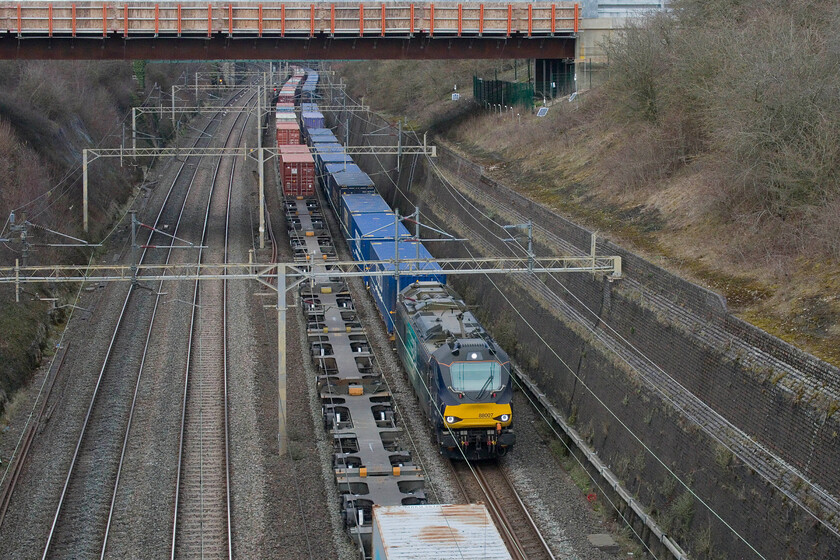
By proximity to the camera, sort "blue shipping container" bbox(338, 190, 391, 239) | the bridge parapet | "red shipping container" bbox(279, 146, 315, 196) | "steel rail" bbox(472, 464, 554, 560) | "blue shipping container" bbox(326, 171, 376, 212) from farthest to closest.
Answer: "red shipping container" bbox(279, 146, 315, 196) < "blue shipping container" bbox(326, 171, 376, 212) < "blue shipping container" bbox(338, 190, 391, 239) < the bridge parapet < "steel rail" bbox(472, 464, 554, 560)

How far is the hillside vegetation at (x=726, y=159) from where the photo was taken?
66.6 feet

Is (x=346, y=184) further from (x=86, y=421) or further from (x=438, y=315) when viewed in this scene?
(x=86, y=421)

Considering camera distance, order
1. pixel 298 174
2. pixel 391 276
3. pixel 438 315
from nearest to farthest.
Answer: pixel 438 315 < pixel 391 276 < pixel 298 174

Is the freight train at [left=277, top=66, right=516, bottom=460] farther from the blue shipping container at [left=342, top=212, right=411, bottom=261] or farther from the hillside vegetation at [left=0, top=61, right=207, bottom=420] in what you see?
the hillside vegetation at [left=0, top=61, right=207, bottom=420]

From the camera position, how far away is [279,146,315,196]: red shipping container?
1914 inches

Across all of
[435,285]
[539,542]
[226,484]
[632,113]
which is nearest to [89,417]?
[226,484]

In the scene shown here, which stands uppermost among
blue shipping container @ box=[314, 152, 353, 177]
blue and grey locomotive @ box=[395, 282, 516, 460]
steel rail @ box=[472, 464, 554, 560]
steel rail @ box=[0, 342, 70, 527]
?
blue shipping container @ box=[314, 152, 353, 177]

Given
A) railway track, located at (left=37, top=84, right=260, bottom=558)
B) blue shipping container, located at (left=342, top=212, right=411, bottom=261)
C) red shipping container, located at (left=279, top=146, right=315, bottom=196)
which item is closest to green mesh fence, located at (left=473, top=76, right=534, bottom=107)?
red shipping container, located at (left=279, top=146, right=315, bottom=196)

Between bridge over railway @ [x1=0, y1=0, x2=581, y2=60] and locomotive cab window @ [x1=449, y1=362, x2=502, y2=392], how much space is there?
21.7 m

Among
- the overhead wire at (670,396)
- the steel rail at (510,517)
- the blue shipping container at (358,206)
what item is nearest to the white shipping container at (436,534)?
the steel rail at (510,517)

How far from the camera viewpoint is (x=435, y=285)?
2709 cm

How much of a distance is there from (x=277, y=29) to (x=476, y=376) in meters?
22.3

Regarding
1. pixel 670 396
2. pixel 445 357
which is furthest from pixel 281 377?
pixel 670 396

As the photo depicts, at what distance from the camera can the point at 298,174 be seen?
48.8 meters
